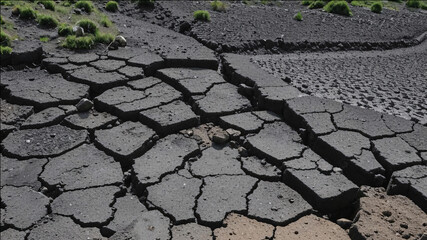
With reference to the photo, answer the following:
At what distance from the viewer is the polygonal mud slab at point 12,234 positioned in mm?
2955

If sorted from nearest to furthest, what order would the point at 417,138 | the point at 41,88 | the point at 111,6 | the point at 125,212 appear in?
the point at 125,212 < the point at 417,138 < the point at 41,88 < the point at 111,6

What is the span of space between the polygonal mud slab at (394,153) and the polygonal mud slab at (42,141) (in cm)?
246

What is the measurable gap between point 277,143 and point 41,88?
243 cm

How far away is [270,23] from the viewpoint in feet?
22.5

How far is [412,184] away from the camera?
322 cm

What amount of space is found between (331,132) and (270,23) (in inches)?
135

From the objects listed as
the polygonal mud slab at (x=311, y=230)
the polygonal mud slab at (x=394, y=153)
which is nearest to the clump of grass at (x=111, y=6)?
the polygonal mud slab at (x=394, y=153)

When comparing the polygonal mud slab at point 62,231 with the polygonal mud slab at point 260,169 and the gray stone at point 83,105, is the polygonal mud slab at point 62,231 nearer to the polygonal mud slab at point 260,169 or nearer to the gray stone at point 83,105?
the polygonal mud slab at point 260,169

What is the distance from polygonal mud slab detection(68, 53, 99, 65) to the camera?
16.4ft

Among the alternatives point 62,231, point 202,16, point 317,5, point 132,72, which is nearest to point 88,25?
point 132,72

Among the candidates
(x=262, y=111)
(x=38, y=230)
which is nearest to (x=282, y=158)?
(x=262, y=111)

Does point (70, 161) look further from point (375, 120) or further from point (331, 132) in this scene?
point (375, 120)

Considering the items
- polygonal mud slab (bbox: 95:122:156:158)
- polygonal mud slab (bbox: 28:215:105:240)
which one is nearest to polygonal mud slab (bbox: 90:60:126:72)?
polygonal mud slab (bbox: 95:122:156:158)

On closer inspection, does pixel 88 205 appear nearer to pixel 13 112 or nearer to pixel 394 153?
pixel 13 112
